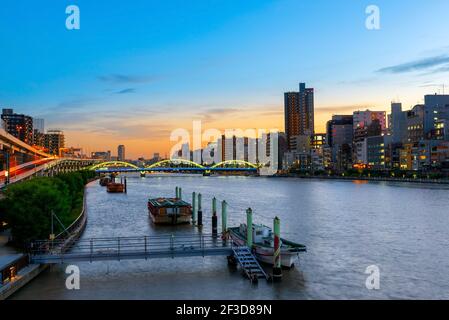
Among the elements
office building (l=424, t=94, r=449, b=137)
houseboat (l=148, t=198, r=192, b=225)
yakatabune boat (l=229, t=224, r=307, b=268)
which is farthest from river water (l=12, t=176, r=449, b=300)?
office building (l=424, t=94, r=449, b=137)

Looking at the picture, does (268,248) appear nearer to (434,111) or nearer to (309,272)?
(309,272)

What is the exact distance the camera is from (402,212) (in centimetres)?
5819

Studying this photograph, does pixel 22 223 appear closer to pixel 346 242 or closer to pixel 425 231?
pixel 346 242

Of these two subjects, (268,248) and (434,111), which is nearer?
(268,248)

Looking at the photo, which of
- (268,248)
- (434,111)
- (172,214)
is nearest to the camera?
(268,248)

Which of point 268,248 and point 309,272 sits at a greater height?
point 268,248

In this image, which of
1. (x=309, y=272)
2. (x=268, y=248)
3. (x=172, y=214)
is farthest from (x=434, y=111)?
(x=268, y=248)

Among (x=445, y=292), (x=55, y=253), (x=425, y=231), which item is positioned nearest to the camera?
(x=445, y=292)

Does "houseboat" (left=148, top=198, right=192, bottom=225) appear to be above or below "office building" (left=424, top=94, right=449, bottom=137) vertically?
below

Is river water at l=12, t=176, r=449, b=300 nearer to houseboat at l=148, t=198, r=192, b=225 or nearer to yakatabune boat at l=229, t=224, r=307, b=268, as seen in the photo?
yakatabune boat at l=229, t=224, r=307, b=268

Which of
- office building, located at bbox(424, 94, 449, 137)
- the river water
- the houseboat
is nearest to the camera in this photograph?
the river water

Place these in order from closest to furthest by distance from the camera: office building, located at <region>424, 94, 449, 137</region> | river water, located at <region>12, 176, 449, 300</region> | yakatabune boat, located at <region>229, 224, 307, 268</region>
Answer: river water, located at <region>12, 176, 449, 300</region> → yakatabune boat, located at <region>229, 224, 307, 268</region> → office building, located at <region>424, 94, 449, 137</region>
